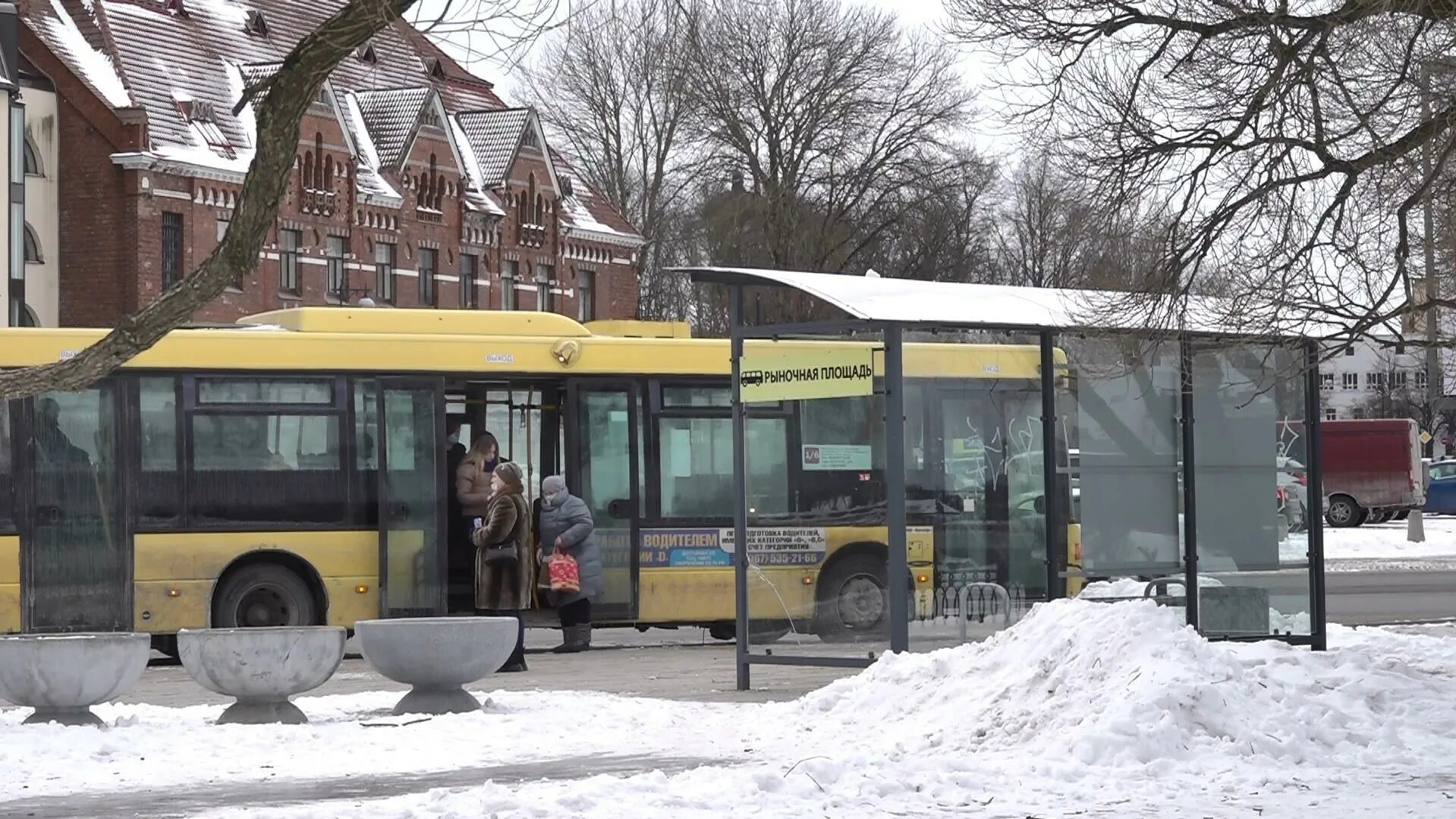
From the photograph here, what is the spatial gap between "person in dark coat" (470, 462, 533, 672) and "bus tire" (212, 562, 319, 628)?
2.33 metres

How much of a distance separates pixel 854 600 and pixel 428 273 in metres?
46.0

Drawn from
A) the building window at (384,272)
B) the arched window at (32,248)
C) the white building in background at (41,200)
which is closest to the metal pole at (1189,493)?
the white building in background at (41,200)

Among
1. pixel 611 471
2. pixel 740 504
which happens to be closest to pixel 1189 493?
pixel 740 504

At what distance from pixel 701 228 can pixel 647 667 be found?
42.0m

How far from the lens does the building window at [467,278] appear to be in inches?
2438

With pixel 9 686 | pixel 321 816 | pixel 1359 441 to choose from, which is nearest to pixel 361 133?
pixel 1359 441

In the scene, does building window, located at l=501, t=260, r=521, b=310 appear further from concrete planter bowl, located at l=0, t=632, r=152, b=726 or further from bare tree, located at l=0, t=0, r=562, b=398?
bare tree, located at l=0, t=0, r=562, b=398

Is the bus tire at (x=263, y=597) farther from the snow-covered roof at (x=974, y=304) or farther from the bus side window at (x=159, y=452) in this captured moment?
the snow-covered roof at (x=974, y=304)

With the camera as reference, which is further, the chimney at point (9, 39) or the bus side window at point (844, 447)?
the chimney at point (9, 39)

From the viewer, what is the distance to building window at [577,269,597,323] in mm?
66375

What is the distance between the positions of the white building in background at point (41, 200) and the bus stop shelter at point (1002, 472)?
36.8m

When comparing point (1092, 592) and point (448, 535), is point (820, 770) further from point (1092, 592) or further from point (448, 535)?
point (448, 535)

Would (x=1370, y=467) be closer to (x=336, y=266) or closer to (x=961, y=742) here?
(x=336, y=266)

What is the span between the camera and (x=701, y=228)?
60.0m
